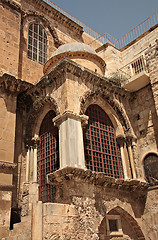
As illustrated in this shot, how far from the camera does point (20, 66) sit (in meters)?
14.4

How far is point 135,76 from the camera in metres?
13.3

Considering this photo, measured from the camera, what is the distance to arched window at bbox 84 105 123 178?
11.2 meters

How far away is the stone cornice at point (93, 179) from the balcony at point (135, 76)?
5.16 metres

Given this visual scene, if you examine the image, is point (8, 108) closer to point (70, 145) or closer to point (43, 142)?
point (43, 142)

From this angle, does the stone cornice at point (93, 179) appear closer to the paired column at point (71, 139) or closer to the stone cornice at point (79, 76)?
the paired column at point (71, 139)

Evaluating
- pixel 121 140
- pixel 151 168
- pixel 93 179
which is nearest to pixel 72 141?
pixel 93 179

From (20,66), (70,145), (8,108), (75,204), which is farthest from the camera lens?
(20,66)

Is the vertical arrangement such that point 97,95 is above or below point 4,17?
below

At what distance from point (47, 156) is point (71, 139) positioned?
2269mm

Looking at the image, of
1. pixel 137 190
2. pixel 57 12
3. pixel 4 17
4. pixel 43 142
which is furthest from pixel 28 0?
pixel 137 190

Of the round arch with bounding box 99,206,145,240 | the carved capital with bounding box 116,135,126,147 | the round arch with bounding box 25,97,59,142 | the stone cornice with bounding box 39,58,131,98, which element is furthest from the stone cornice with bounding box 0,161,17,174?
the carved capital with bounding box 116,135,126,147

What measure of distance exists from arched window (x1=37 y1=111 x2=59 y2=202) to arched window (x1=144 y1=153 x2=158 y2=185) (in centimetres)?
440

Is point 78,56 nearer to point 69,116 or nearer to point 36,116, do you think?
point 36,116

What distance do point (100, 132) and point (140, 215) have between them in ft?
13.6
